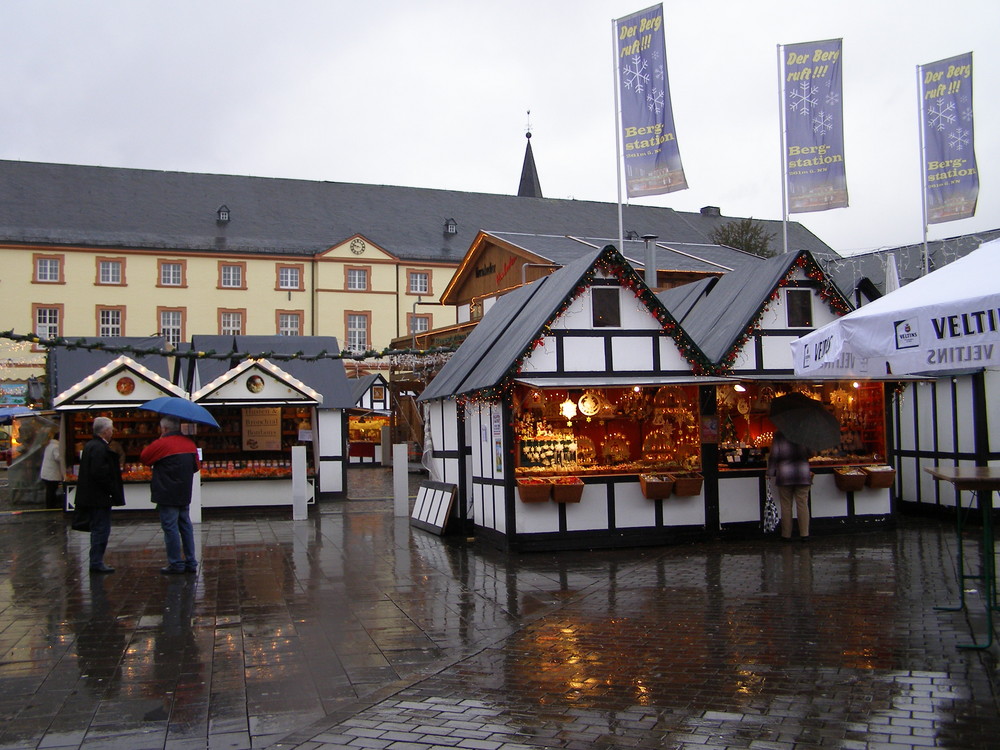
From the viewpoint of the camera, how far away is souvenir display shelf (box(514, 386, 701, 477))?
44.5ft

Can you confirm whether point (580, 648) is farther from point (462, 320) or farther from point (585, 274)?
point (462, 320)

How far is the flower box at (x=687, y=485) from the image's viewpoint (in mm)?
13281

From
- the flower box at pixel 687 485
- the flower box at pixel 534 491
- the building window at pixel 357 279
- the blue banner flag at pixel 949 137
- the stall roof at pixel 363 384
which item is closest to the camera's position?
the flower box at pixel 534 491

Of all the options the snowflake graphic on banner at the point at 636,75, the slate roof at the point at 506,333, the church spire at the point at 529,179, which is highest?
the church spire at the point at 529,179

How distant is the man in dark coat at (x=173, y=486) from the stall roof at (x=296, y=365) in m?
11.4

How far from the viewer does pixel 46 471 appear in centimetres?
2028

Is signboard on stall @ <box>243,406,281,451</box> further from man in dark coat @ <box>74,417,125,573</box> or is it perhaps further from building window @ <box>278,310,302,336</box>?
building window @ <box>278,310,302,336</box>

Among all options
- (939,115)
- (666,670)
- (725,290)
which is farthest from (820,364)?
(939,115)

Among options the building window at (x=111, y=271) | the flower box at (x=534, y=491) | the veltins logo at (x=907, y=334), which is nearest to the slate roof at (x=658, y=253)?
the flower box at (x=534, y=491)

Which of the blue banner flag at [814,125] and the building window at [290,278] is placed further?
the building window at [290,278]

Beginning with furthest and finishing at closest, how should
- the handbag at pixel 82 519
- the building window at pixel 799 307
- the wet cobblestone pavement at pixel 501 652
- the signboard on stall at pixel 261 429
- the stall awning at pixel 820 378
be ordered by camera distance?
the signboard on stall at pixel 261 429
the building window at pixel 799 307
the stall awning at pixel 820 378
the handbag at pixel 82 519
the wet cobblestone pavement at pixel 501 652

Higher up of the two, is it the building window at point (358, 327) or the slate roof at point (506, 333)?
the building window at point (358, 327)

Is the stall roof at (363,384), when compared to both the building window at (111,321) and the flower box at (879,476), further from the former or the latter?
the flower box at (879,476)

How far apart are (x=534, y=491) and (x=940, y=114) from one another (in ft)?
42.4
